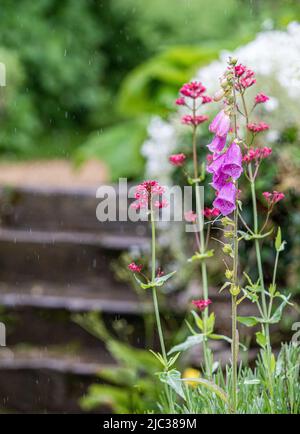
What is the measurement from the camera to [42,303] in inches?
186

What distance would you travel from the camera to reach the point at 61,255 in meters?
5.22

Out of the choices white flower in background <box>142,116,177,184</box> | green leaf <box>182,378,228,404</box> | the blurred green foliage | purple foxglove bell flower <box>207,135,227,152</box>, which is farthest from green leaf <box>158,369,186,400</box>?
the blurred green foliage

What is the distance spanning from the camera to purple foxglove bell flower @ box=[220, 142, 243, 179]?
150 cm

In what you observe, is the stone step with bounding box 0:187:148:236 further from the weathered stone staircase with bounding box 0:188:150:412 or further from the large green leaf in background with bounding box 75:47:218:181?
the large green leaf in background with bounding box 75:47:218:181

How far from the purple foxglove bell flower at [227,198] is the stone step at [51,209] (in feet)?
13.3

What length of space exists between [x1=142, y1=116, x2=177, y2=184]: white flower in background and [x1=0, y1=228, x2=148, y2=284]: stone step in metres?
0.90

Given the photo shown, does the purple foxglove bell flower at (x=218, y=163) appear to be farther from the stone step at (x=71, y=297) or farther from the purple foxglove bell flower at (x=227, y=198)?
the stone step at (x=71, y=297)

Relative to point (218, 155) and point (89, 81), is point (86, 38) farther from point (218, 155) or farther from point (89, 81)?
point (218, 155)

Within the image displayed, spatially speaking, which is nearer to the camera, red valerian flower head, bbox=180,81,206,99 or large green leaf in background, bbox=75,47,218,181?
red valerian flower head, bbox=180,81,206,99

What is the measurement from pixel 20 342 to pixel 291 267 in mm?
1995

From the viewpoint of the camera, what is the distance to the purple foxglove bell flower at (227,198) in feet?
4.92

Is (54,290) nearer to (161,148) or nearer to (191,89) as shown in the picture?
(161,148)

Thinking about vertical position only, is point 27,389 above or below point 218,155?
below
